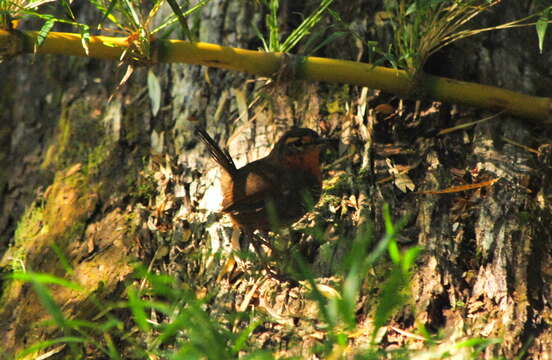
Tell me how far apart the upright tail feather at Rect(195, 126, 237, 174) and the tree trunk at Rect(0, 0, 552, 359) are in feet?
0.71

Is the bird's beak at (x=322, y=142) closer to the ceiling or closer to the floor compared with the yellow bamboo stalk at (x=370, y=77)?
closer to the floor

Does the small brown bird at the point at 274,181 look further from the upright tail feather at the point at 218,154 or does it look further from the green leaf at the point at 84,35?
the green leaf at the point at 84,35

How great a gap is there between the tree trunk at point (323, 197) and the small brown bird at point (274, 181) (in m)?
0.12

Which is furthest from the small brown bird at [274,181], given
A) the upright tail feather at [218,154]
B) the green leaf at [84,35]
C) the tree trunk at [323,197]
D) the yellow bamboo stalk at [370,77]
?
the green leaf at [84,35]

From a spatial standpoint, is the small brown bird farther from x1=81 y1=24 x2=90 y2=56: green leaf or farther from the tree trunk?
x1=81 y1=24 x2=90 y2=56: green leaf

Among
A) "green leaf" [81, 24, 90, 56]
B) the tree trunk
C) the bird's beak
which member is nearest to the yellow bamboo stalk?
the tree trunk

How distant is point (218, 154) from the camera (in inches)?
152

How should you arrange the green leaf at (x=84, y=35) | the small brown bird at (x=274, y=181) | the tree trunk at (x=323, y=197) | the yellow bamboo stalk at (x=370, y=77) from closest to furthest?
the tree trunk at (x=323, y=197)
the green leaf at (x=84, y=35)
the yellow bamboo stalk at (x=370, y=77)
the small brown bird at (x=274, y=181)

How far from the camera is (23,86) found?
5516 millimetres

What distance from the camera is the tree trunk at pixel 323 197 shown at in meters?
3.03

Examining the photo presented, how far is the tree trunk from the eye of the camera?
9.95 ft

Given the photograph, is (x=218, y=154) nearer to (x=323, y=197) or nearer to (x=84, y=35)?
(x=323, y=197)

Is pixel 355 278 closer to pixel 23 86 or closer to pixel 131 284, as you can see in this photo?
pixel 131 284

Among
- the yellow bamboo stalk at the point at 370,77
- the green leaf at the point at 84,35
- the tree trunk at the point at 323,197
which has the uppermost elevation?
the green leaf at the point at 84,35
